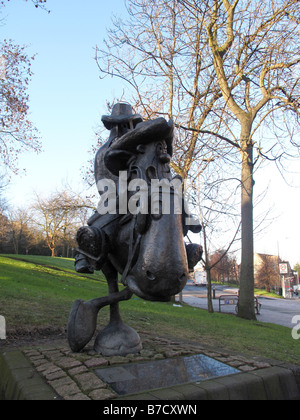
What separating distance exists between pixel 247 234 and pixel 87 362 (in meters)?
9.13

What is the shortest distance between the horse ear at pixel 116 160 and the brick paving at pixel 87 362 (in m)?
2.20

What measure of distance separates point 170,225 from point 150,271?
497 millimetres

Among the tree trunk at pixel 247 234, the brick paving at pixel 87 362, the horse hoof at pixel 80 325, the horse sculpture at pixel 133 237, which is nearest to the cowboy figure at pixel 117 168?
the horse sculpture at pixel 133 237

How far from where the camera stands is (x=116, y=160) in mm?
4023

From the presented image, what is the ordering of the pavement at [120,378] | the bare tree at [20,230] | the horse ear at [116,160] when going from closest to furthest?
the pavement at [120,378] → the horse ear at [116,160] → the bare tree at [20,230]

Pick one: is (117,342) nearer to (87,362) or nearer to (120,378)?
(87,362)

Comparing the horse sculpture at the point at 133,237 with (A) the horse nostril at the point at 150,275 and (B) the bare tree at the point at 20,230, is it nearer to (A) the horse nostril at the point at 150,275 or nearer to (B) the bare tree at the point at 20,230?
(A) the horse nostril at the point at 150,275

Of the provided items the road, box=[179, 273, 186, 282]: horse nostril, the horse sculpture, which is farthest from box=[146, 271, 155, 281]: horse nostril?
the road

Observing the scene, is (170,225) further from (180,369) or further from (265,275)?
(265,275)

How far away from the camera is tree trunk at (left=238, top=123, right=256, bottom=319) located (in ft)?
37.3

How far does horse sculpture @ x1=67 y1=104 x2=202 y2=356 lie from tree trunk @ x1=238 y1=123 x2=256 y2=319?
26.3 feet

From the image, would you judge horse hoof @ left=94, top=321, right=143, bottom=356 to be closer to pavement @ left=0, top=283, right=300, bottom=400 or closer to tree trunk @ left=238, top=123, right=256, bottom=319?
pavement @ left=0, top=283, right=300, bottom=400

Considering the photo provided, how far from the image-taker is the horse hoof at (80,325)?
3662 mm

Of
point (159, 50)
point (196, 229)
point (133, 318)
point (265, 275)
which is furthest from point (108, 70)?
point (265, 275)
